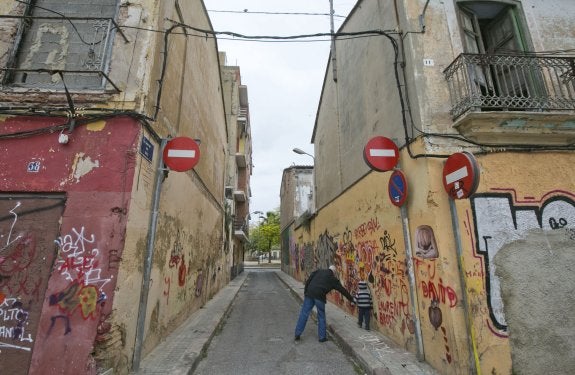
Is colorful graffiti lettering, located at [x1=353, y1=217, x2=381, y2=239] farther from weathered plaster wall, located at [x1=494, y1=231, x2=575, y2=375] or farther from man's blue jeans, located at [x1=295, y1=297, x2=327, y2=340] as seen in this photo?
weathered plaster wall, located at [x1=494, y1=231, x2=575, y2=375]

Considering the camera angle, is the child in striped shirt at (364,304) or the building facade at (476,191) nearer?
the building facade at (476,191)

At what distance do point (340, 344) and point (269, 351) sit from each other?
1.54 meters

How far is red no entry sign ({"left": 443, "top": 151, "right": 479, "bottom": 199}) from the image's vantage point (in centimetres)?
387

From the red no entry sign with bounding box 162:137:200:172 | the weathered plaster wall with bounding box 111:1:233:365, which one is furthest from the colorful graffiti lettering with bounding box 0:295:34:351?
the red no entry sign with bounding box 162:137:200:172

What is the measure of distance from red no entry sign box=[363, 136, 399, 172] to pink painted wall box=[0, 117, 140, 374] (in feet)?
12.9

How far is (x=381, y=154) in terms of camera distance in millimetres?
5742

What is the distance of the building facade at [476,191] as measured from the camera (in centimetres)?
459

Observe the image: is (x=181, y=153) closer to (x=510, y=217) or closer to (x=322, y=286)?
(x=322, y=286)

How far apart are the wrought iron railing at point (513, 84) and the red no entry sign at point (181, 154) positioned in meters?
4.57

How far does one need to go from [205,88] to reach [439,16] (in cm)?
693

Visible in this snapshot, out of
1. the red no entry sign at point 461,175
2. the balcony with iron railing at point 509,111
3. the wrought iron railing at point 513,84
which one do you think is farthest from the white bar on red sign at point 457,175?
the wrought iron railing at point 513,84

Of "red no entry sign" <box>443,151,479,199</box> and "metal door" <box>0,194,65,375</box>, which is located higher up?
"red no entry sign" <box>443,151,479,199</box>

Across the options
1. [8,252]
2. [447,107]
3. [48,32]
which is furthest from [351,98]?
[8,252]

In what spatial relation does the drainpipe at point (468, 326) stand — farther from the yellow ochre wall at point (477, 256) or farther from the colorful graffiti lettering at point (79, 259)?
the colorful graffiti lettering at point (79, 259)
